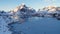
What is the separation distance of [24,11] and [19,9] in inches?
317

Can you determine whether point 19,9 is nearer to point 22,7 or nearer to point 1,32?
point 22,7

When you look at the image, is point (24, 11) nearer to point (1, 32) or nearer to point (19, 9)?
point (19, 9)

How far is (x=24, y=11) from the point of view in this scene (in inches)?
7397

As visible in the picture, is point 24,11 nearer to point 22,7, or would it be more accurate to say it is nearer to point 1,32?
point 22,7

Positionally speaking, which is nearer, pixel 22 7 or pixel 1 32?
pixel 1 32

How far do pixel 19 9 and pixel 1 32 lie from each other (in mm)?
171306

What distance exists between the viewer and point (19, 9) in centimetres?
19238

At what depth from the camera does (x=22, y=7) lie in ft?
604

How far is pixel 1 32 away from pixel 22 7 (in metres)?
163

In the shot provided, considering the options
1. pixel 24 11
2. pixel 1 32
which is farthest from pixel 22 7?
pixel 1 32

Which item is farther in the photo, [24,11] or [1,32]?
[24,11]

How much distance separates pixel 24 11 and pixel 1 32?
16646cm

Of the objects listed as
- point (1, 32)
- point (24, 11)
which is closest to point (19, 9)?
point (24, 11)
